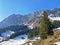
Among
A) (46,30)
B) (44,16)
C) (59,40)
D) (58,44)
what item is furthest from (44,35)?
(58,44)

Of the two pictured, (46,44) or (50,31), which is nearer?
(46,44)

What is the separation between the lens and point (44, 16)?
251 ft

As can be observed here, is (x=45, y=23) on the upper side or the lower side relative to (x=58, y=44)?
upper

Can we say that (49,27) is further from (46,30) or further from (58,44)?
(58,44)

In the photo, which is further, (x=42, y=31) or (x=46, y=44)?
(x=42, y=31)

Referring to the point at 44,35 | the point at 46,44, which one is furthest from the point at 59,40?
the point at 44,35

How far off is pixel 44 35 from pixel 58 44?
2132cm

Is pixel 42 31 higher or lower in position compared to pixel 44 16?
lower

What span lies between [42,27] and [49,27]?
2.65 m

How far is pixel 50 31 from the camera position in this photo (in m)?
77.6

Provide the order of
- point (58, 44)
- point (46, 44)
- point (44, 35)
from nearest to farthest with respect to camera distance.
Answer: point (58, 44) < point (46, 44) < point (44, 35)

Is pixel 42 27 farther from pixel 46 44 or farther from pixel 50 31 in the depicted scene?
pixel 46 44

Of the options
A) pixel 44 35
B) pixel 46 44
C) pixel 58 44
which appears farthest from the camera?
pixel 44 35

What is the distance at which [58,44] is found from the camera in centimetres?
5319
